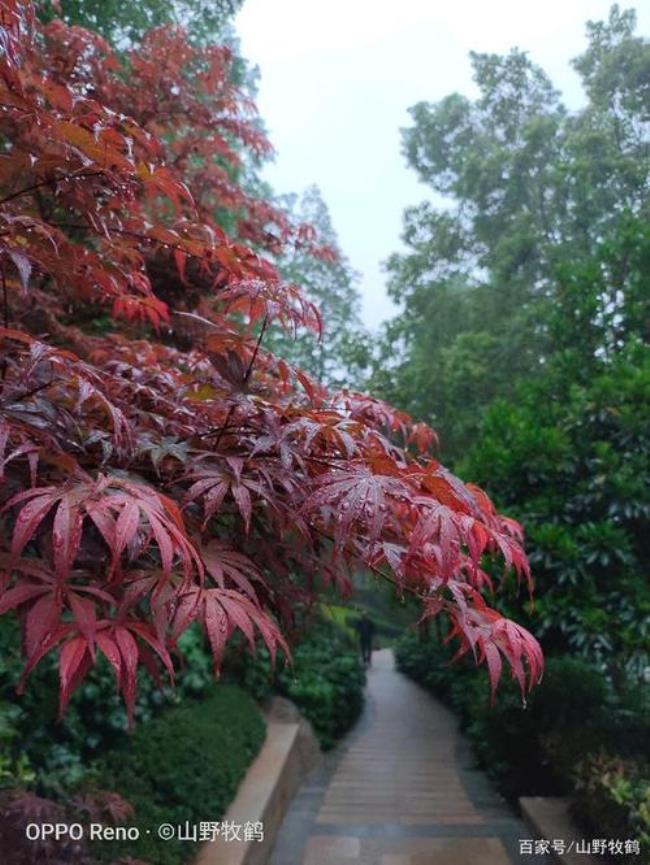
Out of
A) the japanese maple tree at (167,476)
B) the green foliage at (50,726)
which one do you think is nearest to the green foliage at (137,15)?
the japanese maple tree at (167,476)

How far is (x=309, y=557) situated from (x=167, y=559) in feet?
2.37

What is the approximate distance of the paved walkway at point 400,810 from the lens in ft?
10.9

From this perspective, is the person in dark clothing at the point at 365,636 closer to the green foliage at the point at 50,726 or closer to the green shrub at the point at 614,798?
the green foliage at the point at 50,726

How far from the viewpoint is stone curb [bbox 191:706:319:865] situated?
305 cm

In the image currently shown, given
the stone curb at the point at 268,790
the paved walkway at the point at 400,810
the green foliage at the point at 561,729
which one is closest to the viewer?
the stone curb at the point at 268,790

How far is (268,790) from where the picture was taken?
3.99 metres

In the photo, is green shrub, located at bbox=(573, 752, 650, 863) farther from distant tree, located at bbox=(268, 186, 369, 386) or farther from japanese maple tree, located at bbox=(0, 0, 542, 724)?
distant tree, located at bbox=(268, 186, 369, 386)

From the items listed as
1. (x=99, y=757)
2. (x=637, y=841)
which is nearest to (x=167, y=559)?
(x=637, y=841)

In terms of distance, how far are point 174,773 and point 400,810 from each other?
148cm

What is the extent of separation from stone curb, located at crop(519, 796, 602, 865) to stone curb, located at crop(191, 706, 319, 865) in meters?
1.28

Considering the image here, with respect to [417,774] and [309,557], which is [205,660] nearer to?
[417,774]

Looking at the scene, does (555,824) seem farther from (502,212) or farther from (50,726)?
(502,212)

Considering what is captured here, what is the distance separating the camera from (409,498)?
1396 mm

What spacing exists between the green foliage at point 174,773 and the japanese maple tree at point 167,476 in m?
1.41
